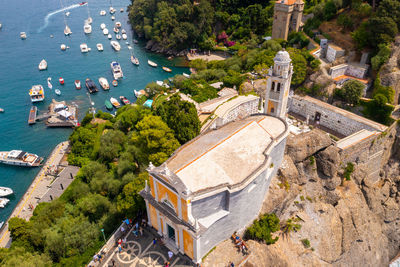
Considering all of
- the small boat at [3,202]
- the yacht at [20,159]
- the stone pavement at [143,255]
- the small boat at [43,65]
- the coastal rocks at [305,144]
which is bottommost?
the small boat at [3,202]

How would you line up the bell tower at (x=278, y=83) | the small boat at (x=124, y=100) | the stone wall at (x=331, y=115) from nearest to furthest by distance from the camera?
the bell tower at (x=278, y=83) < the stone wall at (x=331, y=115) < the small boat at (x=124, y=100)

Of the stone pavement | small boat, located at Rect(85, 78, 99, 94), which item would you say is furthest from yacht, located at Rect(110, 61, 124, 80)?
the stone pavement

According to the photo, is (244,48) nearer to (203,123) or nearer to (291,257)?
(203,123)

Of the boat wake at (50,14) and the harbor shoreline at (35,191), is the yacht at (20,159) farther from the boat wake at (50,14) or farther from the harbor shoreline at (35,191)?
the boat wake at (50,14)

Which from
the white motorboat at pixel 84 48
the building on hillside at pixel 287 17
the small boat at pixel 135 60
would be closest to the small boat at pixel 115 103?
the small boat at pixel 135 60

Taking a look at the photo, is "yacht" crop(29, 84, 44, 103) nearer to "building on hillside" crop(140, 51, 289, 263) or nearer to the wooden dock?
the wooden dock

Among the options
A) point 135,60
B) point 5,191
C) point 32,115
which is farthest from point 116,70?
point 5,191
